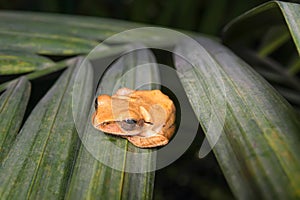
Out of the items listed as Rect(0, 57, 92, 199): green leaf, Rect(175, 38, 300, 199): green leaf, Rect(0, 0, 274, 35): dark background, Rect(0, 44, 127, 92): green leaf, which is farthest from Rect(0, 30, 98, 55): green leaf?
Rect(0, 0, 274, 35): dark background

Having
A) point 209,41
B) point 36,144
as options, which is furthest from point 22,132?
point 209,41

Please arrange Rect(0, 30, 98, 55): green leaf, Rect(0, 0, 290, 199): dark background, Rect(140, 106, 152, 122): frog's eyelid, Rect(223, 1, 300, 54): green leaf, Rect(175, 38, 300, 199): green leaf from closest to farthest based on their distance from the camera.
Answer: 1. Rect(175, 38, 300, 199): green leaf
2. Rect(223, 1, 300, 54): green leaf
3. Rect(140, 106, 152, 122): frog's eyelid
4. Rect(0, 30, 98, 55): green leaf
5. Rect(0, 0, 290, 199): dark background

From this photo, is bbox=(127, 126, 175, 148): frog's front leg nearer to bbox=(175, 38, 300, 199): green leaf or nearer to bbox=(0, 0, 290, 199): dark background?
bbox=(175, 38, 300, 199): green leaf

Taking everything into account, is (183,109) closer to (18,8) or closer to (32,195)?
(32,195)

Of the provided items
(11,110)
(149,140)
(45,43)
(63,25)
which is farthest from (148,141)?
(63,25)

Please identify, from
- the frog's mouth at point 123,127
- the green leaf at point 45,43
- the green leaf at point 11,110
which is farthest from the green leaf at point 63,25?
the frog's mouth at point 123,127

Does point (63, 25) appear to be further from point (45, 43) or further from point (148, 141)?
point (148, 141)

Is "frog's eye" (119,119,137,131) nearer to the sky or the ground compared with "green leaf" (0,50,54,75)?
nearer to the ground

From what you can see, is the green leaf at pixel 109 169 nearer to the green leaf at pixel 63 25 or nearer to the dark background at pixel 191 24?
the green leaf at pixel 63 25
